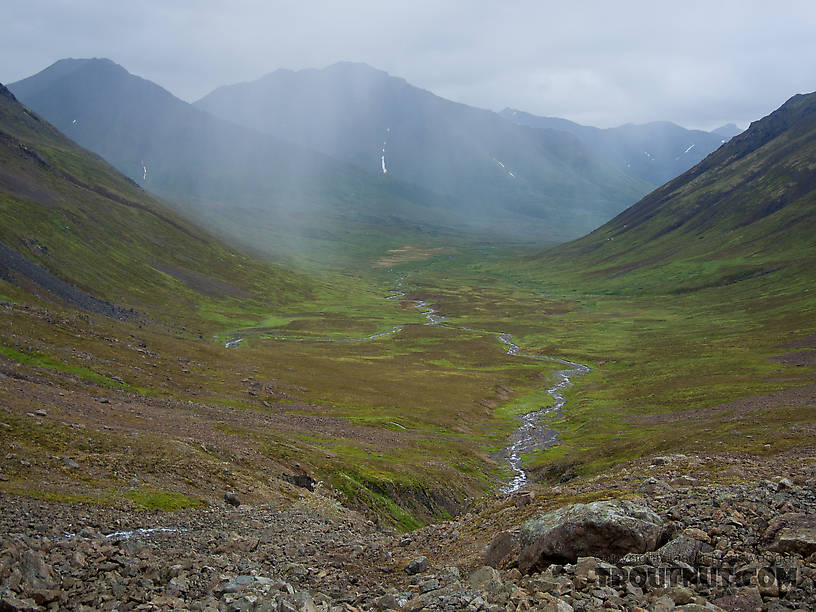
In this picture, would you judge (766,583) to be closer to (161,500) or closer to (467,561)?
(467,561)

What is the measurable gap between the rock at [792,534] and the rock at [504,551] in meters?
8.17

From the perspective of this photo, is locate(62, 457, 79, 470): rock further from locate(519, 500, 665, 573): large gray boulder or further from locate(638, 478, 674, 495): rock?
locate(638, 478, 674, 495): rock

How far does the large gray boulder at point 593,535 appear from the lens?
1955 centimetres

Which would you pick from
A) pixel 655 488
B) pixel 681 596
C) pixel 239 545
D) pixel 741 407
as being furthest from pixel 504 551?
pixel 741 407

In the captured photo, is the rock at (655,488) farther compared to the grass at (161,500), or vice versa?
the grass at (161,500)

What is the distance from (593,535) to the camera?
19.8 metres

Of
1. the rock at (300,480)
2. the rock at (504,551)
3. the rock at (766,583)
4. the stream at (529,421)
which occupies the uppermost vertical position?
the rock at (766,583)

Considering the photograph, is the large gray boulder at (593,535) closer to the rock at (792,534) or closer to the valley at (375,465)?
the valley at (375,465)

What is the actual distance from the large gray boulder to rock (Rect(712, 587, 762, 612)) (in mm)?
4194

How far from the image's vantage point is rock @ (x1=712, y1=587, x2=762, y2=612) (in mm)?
14594

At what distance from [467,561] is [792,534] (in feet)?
39.3

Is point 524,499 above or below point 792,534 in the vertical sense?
below

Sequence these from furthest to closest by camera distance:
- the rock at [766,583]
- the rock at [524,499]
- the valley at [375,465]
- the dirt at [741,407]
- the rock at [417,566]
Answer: the dirt at [741,407]
the rock at [524,499]
the rock at [417,566]
the valley at [375,465]
the rock at [766,583]

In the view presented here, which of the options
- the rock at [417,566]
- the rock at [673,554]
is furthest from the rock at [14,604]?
the rock at [673,554]
